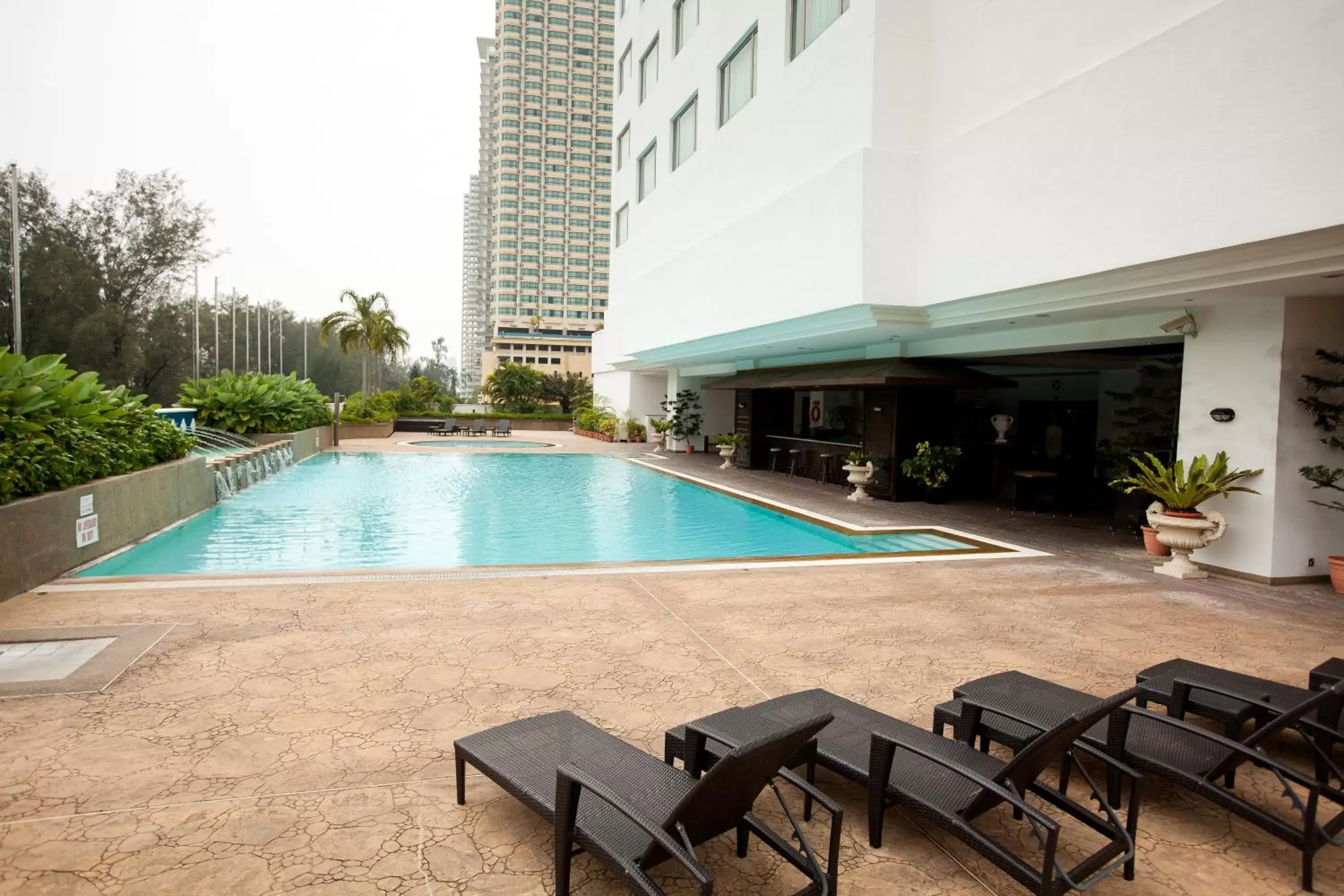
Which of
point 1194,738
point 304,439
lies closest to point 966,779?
point 1194,738

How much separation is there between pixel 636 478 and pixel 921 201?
1047cm

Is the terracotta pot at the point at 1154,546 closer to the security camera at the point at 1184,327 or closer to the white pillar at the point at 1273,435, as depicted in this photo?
the white pillar at the point at 1273,435

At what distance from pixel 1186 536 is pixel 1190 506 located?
0.36m

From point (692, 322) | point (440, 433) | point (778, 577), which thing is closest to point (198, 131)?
point (440, 433)

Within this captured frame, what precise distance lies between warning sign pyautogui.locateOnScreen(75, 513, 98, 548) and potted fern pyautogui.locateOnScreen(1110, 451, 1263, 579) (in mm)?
11362

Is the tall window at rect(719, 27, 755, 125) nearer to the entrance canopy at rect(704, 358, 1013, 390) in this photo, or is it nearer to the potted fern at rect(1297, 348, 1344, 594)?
the entrance canopy at rect(704, 358, 1013, 390)

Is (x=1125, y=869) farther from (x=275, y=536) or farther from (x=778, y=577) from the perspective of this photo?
(x=275, y=536)

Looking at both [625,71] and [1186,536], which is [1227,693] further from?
[625,71]

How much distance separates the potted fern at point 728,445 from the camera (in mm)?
21672

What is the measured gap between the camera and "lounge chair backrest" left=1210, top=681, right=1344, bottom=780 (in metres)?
3.09

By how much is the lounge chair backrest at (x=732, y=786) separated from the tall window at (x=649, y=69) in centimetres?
2286

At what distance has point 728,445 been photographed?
2183 cm

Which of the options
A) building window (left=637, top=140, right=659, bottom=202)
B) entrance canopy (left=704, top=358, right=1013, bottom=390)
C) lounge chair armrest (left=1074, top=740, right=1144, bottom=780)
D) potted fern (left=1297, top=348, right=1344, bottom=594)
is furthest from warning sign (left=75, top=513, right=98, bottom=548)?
building window (left=637, top=140, right=659, bottom=202)

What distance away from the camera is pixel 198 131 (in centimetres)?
3512
